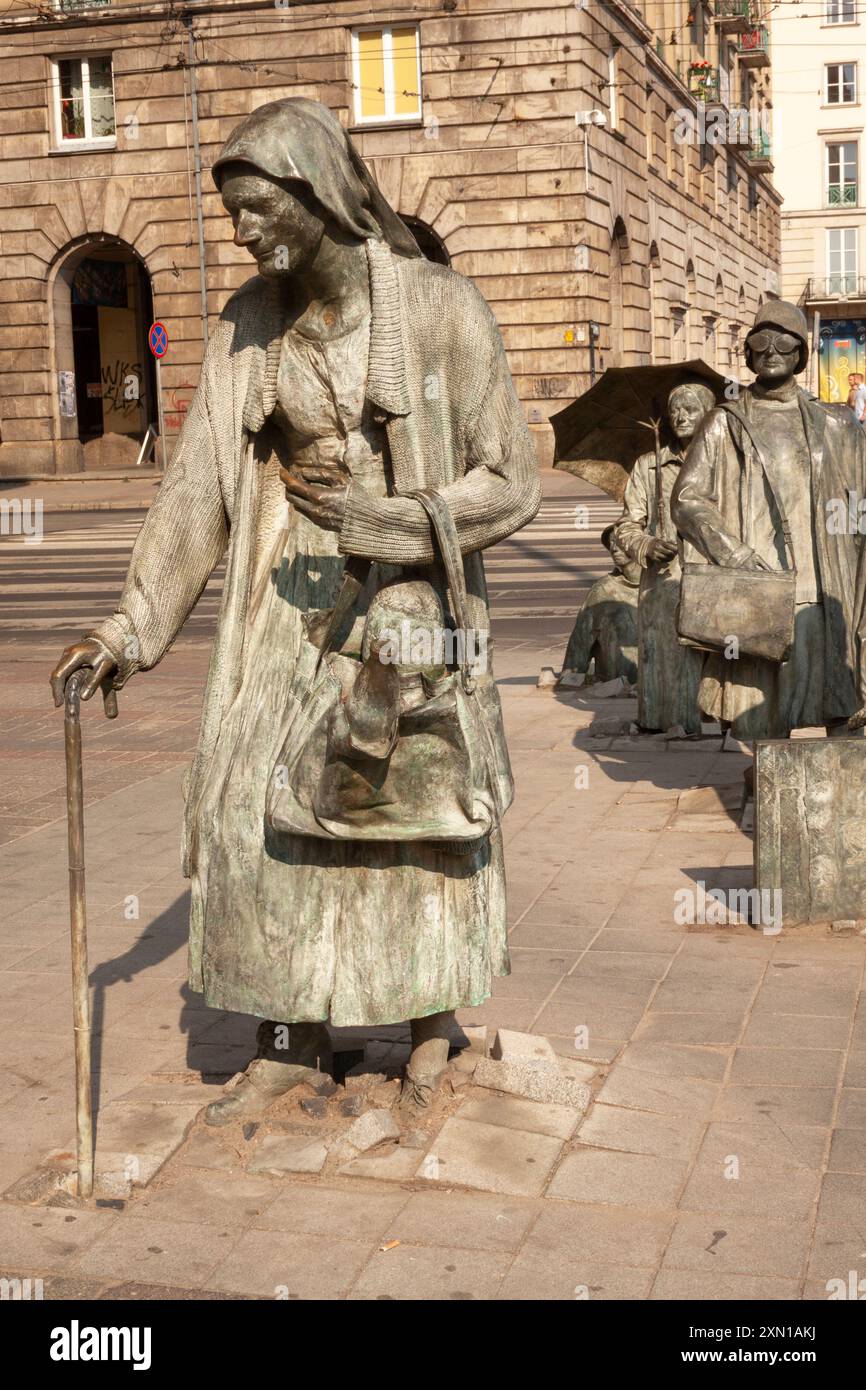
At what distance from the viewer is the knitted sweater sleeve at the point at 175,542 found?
13.9 feet

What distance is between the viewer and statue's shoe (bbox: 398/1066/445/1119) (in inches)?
173

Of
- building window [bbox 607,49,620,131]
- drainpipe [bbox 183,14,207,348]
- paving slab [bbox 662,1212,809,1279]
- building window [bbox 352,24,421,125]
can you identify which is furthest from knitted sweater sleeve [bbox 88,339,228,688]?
building window [bbox 607,49,620,131]

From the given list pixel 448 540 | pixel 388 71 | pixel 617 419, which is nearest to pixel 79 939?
pixel 448 540

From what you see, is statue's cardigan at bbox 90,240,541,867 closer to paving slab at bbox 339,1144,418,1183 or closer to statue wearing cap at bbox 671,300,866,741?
paving slab at bbox 339,1144,418,1183

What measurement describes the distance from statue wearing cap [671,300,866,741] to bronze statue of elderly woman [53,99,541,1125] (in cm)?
375

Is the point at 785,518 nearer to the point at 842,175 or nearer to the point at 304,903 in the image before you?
the point at 304,903

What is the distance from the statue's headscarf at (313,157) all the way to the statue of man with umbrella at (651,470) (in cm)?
589

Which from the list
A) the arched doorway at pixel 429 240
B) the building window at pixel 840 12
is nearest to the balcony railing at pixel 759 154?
the building window at pixel 840 12

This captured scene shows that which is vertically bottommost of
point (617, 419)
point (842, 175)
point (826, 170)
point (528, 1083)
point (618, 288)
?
point (528, 1083)

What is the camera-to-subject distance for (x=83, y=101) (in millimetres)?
32969

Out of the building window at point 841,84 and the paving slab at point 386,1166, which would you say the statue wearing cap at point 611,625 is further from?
the building window at point 841,84

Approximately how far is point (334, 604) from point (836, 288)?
66330 mm

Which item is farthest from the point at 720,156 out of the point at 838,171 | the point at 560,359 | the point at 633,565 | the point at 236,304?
the point at 236,304

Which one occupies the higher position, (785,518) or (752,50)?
(752,50)
